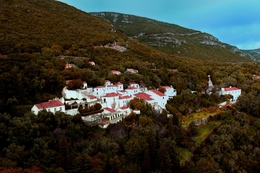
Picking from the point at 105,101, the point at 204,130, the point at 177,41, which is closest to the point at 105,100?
the point at 105,101

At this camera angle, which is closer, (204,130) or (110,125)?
(110,125)

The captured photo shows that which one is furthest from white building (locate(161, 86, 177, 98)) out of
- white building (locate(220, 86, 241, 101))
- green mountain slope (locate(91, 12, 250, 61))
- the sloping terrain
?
green mountain slope (locate(91, 12, 250, 61))

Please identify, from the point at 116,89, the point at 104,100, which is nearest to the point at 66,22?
the point at 116,89

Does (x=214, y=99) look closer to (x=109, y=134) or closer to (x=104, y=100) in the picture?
(x=104, y=100)

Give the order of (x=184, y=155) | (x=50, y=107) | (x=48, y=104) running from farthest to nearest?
1. (x=184, y=155)
2. (x=48, y=104)
3. (x=50, y=107)

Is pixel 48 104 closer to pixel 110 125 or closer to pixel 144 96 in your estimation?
pixel 110 125

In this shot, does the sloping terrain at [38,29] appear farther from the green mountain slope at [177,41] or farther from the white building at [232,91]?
the green mountain slope at [177,41]

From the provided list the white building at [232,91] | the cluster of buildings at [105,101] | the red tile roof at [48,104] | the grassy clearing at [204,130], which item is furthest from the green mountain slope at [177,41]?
the red tile roof at [48,104]

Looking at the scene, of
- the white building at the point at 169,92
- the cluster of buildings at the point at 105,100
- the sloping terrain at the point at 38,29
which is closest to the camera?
the cluster of buildings at the point at 105,100
